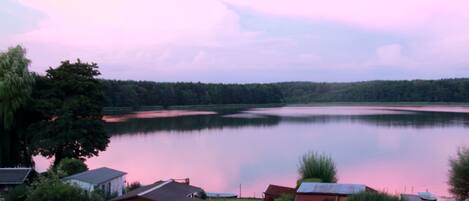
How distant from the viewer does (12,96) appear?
93.9 ft

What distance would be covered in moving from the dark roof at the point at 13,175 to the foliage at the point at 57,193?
3.27 m

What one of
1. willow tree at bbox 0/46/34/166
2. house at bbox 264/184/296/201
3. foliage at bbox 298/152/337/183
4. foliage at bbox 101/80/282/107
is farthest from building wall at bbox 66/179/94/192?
foliage at bbox 101/80/282/107

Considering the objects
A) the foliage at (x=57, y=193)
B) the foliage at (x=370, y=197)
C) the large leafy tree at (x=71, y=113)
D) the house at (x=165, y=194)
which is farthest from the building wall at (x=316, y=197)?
the large leafy tree at (x=71, y=113)

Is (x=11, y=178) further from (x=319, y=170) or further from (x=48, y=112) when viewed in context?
(x=319, y=170)

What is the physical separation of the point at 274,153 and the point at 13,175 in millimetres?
24704

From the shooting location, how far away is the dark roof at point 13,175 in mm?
22511

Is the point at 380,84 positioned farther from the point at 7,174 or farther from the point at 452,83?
the point at 7,174

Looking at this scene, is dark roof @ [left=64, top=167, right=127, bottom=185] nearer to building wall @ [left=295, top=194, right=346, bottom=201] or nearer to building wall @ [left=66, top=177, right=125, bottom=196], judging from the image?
building wall @ [left=66, top=177, right=125, bottom=196]

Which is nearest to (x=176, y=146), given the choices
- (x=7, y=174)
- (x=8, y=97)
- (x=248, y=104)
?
A: (x=8, y=97)

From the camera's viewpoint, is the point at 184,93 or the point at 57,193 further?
the point at 184,93

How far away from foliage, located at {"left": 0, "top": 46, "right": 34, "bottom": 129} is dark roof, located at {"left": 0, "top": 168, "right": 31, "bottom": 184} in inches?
242

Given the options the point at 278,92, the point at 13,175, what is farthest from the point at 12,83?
the point at 278,92

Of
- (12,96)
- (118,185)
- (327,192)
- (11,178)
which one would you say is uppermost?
(12,96)

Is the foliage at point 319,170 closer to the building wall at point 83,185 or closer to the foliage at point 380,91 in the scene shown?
the building wall at point 83,185
